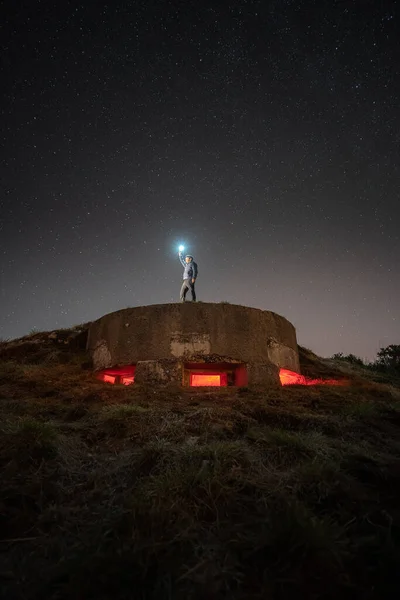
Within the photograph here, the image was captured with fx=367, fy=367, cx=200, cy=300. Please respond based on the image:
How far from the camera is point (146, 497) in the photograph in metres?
2.60

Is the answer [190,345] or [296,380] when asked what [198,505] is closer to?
[190,345]

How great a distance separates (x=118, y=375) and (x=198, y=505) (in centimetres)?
626

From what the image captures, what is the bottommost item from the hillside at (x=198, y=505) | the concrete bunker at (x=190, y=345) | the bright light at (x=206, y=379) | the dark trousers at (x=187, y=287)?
the hillside at (x=198, y=505)

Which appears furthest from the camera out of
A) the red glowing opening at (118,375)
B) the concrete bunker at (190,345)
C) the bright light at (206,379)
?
the bright light at (206,379)

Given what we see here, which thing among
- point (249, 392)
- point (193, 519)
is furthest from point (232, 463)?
point (249, 392)

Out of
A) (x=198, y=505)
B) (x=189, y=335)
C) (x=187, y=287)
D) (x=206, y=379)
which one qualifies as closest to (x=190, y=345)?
(x=189, y=335)

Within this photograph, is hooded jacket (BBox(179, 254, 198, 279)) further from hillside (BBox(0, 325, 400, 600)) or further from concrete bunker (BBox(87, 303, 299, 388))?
hillside (BBox(0, 325, 400, 600))

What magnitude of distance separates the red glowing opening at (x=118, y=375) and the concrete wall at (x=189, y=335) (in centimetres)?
22

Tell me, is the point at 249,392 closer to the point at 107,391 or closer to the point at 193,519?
the point at 107,391

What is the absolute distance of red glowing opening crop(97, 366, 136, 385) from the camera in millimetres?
7965

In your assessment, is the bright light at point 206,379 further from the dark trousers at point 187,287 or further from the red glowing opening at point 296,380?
the dark trousers at point 187,287

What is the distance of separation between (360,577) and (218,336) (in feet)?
18.9

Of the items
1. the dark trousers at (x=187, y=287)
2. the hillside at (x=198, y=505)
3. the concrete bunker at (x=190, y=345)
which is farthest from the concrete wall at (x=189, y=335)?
the hillside at (x=198, y=505)

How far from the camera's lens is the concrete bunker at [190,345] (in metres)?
7.40
